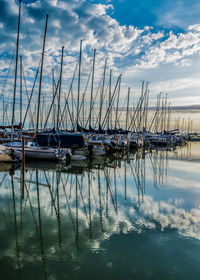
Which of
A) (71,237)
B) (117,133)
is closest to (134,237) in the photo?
(71,237)

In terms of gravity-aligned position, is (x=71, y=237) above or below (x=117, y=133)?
below

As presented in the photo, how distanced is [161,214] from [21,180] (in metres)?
9.82

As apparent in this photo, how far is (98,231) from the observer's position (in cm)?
768

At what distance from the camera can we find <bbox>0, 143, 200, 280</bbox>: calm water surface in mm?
5574

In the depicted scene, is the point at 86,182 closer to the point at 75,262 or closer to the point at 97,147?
the point at 75,262

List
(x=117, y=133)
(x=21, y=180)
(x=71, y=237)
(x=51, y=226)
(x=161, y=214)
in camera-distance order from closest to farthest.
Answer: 1. (x=71, y=237)
2. (x=51, y=226)
3. (x=161, y=214)
4. (x=21, y=180)
5. (x=117, y=133)

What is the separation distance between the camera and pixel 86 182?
1528 cm

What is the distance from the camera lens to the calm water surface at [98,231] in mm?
5574

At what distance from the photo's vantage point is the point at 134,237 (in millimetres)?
7246

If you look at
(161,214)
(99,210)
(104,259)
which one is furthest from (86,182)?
(104,259)

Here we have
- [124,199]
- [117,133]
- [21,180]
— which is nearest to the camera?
[124,199]

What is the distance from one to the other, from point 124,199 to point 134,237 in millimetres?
4312

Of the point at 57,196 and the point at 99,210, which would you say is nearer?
the point at 99,210

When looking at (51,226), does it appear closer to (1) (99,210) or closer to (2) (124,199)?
(1) (99,210)
